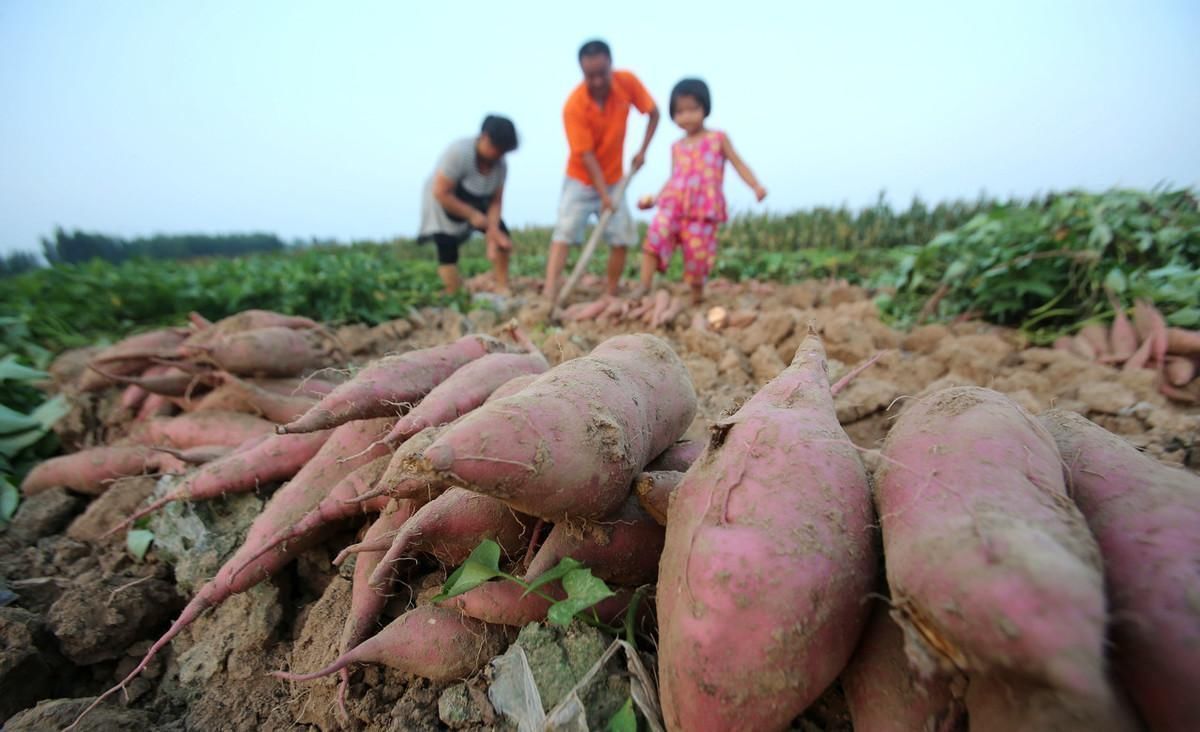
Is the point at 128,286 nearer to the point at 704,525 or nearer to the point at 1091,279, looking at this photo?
the point at 704,525

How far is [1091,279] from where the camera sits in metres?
3.13

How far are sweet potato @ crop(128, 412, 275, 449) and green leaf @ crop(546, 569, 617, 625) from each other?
1673 millimetres

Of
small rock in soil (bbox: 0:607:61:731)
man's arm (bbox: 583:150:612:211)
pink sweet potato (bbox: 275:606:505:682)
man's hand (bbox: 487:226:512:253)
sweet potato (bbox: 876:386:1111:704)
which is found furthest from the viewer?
man's hand (bbox: 487:226:512:253)

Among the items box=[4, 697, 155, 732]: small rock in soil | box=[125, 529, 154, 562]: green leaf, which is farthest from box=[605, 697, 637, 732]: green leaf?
box=[125, 529, 154, 562]: green leaf

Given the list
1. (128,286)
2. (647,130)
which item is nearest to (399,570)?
(128,286)

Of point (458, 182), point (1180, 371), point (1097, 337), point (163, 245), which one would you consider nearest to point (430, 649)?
point (1180, 371)

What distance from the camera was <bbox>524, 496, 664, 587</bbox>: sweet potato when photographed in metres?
1.12

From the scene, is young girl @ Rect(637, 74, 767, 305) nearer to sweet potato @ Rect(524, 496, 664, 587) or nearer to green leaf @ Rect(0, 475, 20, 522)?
sweet potato @ Rect(524, 496, 664, 587)

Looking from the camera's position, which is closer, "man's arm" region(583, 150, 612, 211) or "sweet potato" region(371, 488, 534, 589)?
"sweet potato" region(371, 488, 534, 589)

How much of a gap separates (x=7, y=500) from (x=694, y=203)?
4.77m

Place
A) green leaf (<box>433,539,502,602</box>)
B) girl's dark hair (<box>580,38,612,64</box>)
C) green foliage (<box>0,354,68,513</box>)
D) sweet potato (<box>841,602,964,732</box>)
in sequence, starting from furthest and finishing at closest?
girl's dark hair (<box>580,38,612,64</box>) → green foliage (<box>0,354,68,513</box>) → green leaf (<box>433,539,502,602</box>) → sweet potato (<box>841,602,964,732</box>)

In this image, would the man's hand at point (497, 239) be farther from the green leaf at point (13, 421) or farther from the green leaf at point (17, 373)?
the green leaf at point (13, 421)

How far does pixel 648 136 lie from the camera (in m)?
5.49

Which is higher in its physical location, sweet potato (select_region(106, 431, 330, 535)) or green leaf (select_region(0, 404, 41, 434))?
sweet potato (select_region(106, 431, 330, 535))
